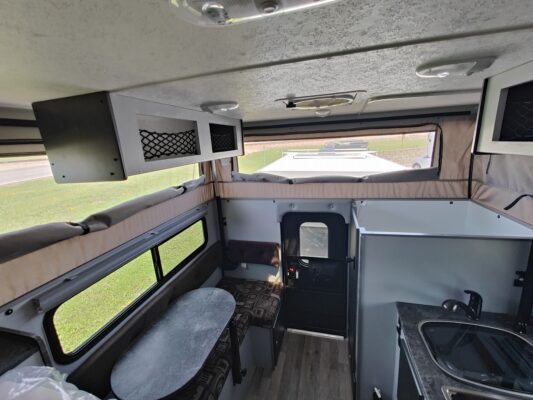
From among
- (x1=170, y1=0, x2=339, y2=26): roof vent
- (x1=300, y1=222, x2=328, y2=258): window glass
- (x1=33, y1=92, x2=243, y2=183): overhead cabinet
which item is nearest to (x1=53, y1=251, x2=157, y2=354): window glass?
(x1=33, y1=92, x2=243, y2=183): overhead cabinet

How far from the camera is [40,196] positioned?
1286mm

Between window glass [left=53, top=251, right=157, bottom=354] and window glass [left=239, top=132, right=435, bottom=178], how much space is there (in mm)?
1629

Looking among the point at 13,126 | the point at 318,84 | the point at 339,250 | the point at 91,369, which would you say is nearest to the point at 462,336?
the point at 339,250

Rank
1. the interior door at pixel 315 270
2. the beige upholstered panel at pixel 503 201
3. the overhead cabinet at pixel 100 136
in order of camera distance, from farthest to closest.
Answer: the interior door at pixel 315 270 → the beige upholstered panel at pixel 503 201 → the overhead cabinet at pixel 100 136

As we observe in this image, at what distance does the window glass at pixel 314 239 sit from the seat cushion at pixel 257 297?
0.56m

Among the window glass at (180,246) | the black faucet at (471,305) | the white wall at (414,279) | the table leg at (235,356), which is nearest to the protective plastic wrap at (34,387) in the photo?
the table leg at (235,356)

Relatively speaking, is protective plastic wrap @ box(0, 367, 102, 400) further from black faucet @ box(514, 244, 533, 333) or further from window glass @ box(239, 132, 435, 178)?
window glass @ box(239, 132, 435, 178)

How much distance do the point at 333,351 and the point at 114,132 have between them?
2839 mm

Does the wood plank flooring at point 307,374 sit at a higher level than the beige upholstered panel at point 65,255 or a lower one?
lower

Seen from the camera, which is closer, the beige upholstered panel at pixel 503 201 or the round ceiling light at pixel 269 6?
the round ceiling light at pixel 269 6

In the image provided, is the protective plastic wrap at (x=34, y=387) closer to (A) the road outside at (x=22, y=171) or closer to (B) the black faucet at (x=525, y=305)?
(A) the road outside at (x=22, y=171)

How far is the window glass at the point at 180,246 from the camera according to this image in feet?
6.84

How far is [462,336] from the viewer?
1.33 metres

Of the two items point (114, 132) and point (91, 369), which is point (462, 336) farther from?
point (91, 369)
